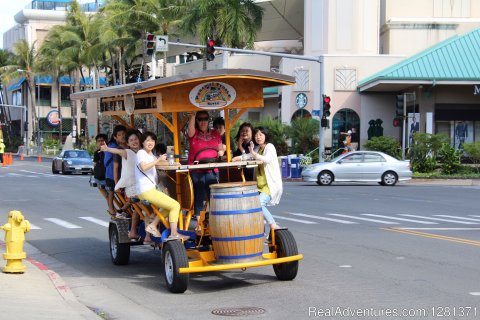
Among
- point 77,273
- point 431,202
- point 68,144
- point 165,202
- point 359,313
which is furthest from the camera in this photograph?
point 68,144

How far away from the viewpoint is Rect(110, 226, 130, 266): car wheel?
12.2m

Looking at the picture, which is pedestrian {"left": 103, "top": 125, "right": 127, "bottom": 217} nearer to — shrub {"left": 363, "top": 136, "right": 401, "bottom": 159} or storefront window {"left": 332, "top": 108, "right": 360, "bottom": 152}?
shrub {"left": 363, "top": 136, "right": 401, "bottom": 159}

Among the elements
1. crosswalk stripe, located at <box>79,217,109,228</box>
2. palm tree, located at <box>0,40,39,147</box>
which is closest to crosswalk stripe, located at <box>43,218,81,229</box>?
crosswalk stripe, located at <box>79,217,109,228</box>

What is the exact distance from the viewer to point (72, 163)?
44406 millimetres

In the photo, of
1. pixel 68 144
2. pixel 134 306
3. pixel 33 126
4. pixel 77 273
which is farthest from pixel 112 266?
pixel 33 126

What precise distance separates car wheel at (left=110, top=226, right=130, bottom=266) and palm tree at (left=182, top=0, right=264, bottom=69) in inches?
1404

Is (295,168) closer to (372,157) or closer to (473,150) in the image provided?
(372,157)

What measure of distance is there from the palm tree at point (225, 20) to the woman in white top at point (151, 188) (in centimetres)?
3691

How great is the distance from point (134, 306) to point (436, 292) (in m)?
3.62

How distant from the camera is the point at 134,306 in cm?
938

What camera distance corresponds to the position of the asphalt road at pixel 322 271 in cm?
905

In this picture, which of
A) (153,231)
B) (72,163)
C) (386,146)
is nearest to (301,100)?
(386,146)

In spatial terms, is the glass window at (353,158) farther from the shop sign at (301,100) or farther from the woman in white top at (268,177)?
the woman in white top at (268,177)

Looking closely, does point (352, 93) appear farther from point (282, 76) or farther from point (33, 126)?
point (33, 126)
